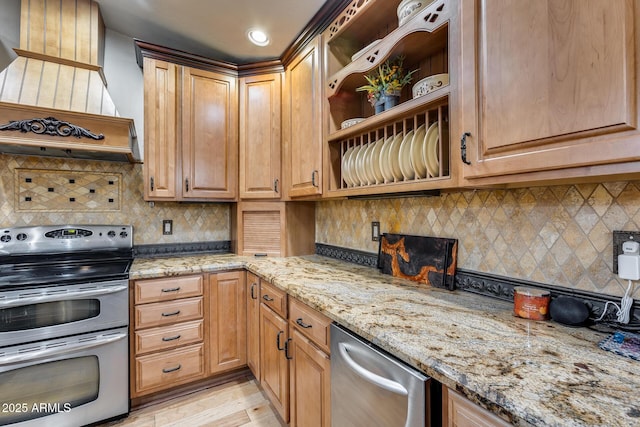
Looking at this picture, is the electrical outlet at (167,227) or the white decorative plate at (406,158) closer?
the white decorative plate at (406,158)

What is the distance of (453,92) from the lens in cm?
106

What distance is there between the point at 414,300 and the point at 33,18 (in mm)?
2881

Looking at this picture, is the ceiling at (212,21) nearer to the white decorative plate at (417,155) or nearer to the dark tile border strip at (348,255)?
the white decorative plate at (417,155)

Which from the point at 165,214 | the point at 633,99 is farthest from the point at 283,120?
the point at 633,99

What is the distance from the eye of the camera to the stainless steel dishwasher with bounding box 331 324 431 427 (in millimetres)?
784

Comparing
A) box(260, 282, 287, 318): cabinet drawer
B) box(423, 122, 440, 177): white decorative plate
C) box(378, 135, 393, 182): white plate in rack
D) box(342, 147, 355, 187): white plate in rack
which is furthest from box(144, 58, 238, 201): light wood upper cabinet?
Answer: box(423, 122, 440, 177): white decorative plate

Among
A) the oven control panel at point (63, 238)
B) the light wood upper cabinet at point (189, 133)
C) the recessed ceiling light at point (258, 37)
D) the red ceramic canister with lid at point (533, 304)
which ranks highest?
the recessed ceiling light at point (258, 37)

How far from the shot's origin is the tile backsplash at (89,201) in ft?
6.72

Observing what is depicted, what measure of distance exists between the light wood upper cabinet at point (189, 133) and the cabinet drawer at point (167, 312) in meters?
0.79

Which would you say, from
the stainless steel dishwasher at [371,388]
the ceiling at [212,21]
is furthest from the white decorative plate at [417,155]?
the ceiling at [212,21]

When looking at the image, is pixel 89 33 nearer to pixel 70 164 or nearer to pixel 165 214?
pixel 70 164

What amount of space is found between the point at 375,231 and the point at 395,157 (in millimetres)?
618

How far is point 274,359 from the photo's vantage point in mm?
1740

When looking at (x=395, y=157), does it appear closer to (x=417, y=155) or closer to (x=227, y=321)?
(x=417, y=155)
